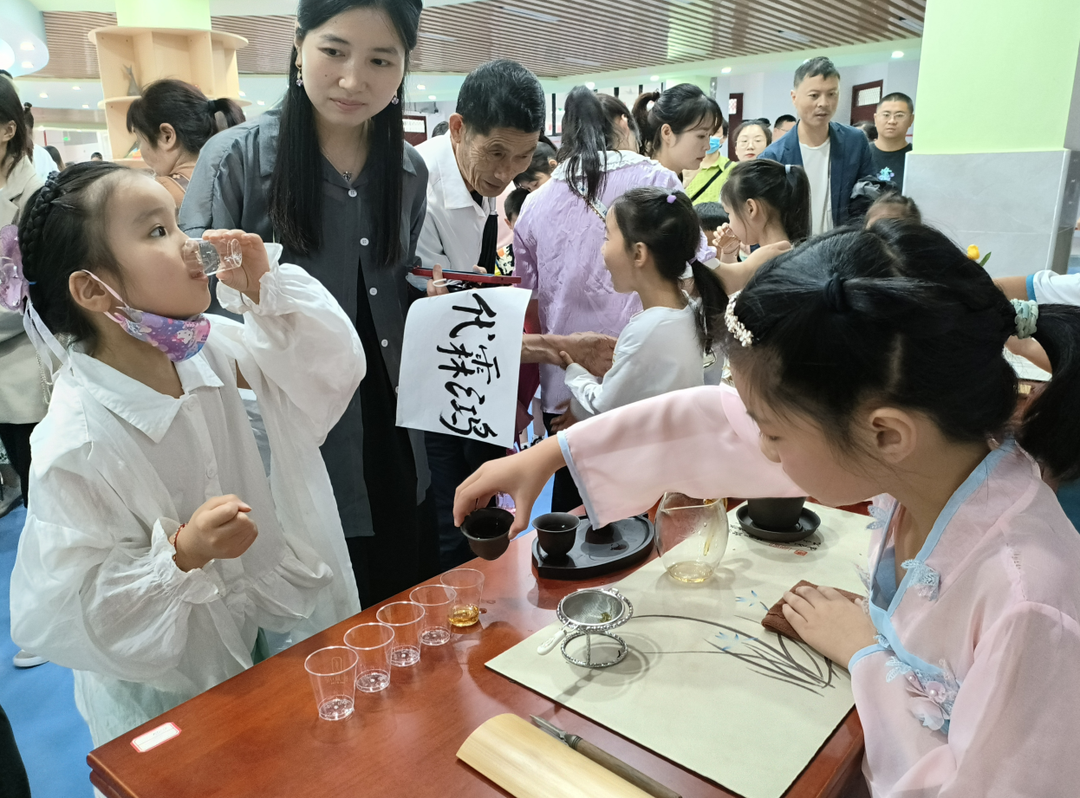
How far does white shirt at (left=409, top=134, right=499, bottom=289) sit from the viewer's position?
207cm

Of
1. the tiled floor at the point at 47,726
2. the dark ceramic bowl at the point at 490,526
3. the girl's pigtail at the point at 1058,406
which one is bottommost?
the tiled floor at the point at 47,726

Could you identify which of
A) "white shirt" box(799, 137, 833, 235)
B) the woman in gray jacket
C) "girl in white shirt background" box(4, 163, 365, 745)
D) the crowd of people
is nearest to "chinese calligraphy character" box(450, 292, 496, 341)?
the crowd of people

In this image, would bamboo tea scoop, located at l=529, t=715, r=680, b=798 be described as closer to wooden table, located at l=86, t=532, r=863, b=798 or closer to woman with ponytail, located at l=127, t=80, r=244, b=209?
wooden table, located at l=86, t=532, r=863, b=798

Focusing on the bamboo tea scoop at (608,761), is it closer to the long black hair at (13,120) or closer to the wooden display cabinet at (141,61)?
the long black hair at (13,120)

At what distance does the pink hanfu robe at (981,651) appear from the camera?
27.7 inches

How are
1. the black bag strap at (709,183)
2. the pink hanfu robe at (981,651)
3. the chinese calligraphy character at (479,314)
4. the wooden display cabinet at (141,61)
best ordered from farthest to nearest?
the wooden display cabinet at (141,61), the black bag strap at (709,183), the chinese calligraphy character at (479,314), the pink hanfu robe at (981,651)

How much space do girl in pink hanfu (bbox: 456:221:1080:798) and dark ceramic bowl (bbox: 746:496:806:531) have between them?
0.34 metres

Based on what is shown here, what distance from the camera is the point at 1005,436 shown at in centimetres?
→ 89

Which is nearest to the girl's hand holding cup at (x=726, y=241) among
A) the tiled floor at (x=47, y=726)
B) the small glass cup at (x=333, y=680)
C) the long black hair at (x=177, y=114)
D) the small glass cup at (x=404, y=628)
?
the long black hair at (x=177, y=114)

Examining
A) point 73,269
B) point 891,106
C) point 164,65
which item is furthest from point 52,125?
point 73,269

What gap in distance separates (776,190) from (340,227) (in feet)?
6.32

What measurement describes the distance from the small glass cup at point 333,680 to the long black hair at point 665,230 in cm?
136

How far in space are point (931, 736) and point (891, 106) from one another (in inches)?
190

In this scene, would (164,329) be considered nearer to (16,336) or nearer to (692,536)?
(692,536)
